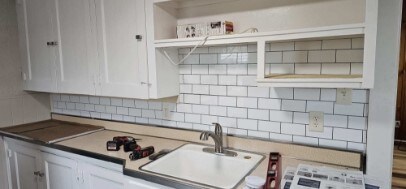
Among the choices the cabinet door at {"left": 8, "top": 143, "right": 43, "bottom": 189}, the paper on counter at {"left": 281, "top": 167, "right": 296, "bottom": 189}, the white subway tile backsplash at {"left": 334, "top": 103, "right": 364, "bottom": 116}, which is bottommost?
the cabinet door at {"left": 8, "top": 143, "right": 43, "bottom": 189}

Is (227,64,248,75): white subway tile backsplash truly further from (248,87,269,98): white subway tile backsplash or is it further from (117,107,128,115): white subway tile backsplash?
(117,107,128,115): white subway tile backsplash

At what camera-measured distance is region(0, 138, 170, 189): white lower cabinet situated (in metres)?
1.71

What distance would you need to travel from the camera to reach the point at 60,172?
6.64ft

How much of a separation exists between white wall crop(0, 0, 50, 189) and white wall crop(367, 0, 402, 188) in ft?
9.15

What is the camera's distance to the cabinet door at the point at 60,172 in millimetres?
1938

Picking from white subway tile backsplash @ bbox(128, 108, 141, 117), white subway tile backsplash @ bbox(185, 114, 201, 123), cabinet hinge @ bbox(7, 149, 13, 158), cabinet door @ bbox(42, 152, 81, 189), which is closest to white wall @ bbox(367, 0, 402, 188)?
white subway tile backsplash @ bbox(185, 114, 201, 123)

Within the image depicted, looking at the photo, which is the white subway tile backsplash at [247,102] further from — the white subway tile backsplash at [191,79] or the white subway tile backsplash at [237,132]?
the white subway tile backsplash at [191,79]

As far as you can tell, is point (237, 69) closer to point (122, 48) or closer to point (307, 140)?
point (307, 140)

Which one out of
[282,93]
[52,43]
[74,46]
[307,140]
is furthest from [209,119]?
[52,43]

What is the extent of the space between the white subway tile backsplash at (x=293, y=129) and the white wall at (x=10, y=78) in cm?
235

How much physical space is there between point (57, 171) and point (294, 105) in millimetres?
1780

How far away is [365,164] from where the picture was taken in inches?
56.2

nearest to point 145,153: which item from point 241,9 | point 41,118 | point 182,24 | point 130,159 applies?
point 130,159

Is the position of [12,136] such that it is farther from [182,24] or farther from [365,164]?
[365,164]
